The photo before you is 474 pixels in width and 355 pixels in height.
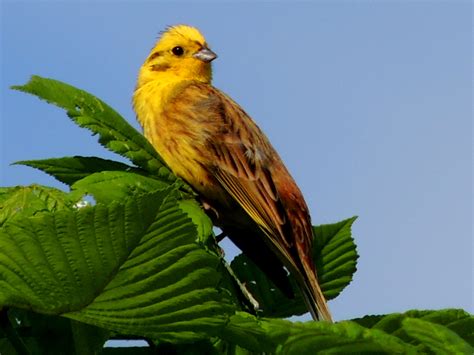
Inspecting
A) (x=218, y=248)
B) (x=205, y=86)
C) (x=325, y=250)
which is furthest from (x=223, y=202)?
(x=218, y=248)

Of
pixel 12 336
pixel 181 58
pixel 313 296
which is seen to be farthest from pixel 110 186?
pixel 181 58

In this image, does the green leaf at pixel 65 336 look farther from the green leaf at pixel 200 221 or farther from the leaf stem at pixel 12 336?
the green leaf at pixel 200 221

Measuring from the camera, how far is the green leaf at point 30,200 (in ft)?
6.78

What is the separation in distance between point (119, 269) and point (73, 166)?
2.74 ft

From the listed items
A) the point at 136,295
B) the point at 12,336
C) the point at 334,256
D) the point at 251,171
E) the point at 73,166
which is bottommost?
the point at 12,336

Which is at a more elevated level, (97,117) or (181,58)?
(181,58)

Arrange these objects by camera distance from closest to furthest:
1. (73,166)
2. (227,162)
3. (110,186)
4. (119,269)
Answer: (119,269)
(110,186)
(73,166)
(227,162)

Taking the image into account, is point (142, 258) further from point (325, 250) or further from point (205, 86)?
point (205, 86)

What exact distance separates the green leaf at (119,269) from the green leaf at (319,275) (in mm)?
876

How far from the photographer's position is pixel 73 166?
8.65 feet

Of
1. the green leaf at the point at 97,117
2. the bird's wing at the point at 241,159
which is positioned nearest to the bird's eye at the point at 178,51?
the bird's wing at the point at 241,159

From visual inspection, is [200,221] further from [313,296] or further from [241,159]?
[241,159]

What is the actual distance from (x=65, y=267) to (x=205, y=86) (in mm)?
5518

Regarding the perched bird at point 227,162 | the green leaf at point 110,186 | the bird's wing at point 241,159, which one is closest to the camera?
the green leaf at point 110,186
